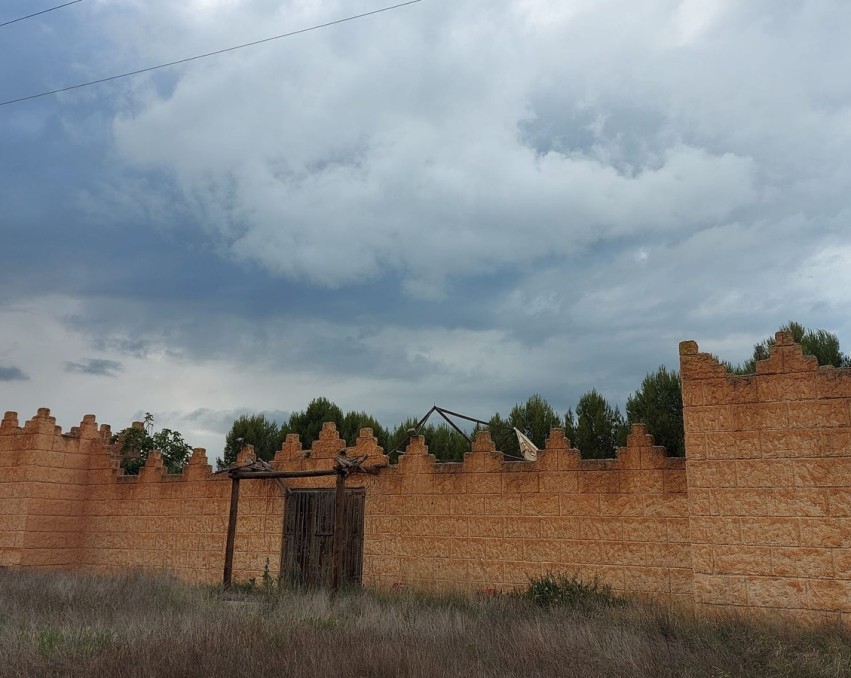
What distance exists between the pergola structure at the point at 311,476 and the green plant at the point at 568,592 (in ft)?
11.5

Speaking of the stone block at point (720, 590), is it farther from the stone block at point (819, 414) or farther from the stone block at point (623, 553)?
the stone block at point (819, 414)

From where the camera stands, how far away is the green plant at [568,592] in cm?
1148

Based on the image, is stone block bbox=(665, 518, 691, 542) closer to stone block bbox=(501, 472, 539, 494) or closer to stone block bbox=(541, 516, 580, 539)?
stone block bbox=(541, 516, 580, 539)

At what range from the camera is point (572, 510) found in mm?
12672

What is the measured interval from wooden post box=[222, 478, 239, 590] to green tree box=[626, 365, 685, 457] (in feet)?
45.9

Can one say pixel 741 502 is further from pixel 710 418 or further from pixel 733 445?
pixel 710 418

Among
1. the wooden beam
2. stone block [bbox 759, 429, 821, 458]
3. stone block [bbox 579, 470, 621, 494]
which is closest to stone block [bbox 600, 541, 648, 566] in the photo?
stone block [bbox 579, 470, 621, 494]

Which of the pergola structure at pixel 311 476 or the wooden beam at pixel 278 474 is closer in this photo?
the pergola structure at pixel 311 476

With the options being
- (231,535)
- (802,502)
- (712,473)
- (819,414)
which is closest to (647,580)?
(712,473)

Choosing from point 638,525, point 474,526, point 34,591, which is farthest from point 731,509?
point 34,591

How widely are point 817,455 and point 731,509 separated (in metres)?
1.46

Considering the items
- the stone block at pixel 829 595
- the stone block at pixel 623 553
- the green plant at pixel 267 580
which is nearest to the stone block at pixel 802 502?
the stone block at pixel 829 595

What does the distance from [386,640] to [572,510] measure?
5156 millimetres

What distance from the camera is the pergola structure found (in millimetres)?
13383
